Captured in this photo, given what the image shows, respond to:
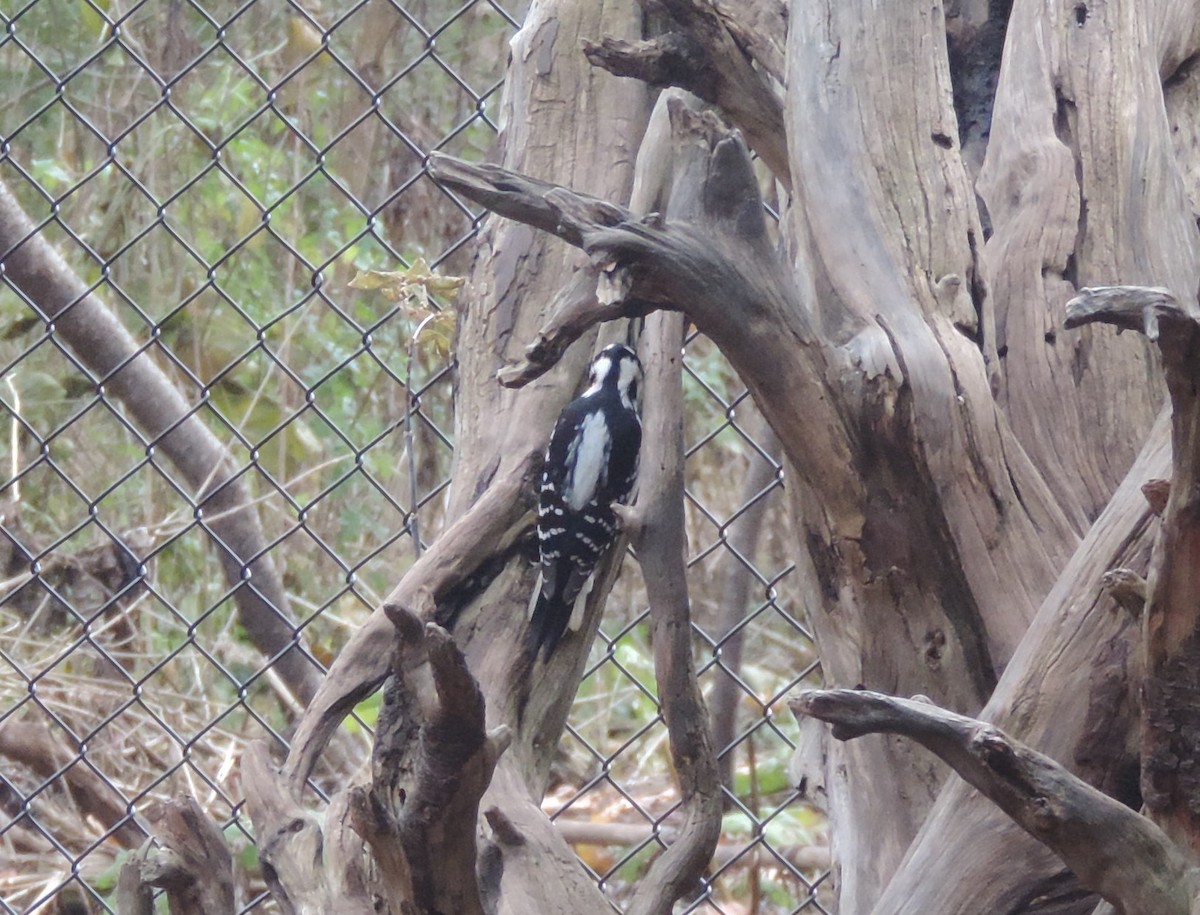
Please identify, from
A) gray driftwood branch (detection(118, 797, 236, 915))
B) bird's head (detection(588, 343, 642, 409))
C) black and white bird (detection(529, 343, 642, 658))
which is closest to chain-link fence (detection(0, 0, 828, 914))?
black and white bird (detection(529, 343, 642, 658))

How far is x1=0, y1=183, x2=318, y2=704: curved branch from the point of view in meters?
3.00

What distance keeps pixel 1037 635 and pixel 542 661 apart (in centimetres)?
72

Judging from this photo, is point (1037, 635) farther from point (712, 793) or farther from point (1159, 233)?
point (1159, 233)

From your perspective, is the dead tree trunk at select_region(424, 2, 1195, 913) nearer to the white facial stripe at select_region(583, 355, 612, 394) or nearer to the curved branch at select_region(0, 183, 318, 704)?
the white facial stripe at select_region(583, 355, 612, 394)

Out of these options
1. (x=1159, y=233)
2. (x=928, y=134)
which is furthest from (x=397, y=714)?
(x=1159, y=233)

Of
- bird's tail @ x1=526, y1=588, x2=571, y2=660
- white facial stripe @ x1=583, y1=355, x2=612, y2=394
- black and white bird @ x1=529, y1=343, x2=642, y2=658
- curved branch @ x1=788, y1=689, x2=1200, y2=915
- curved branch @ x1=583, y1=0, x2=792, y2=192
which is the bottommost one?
curved branch @ x1=788, y1=689, x2=1200, y2=915

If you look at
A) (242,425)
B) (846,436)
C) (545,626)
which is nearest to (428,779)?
(846,436)

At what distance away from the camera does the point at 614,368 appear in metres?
2.12

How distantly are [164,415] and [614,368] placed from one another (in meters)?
1.41

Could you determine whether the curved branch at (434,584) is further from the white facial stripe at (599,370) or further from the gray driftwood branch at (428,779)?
the gray driftwood branch at (428,779)

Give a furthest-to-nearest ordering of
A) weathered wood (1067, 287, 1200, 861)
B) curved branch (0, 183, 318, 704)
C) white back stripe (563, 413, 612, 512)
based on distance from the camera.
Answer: curved branch (0, 183, 318, 704)
white back stripe (563, 413, 612, 512)
weathered wood (1067, 287, 1200, 861)

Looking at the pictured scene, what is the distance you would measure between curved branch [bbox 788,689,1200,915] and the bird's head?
1.14 metres

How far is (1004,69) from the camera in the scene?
5.51 ft

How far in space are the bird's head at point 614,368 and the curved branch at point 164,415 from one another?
1048 mm
